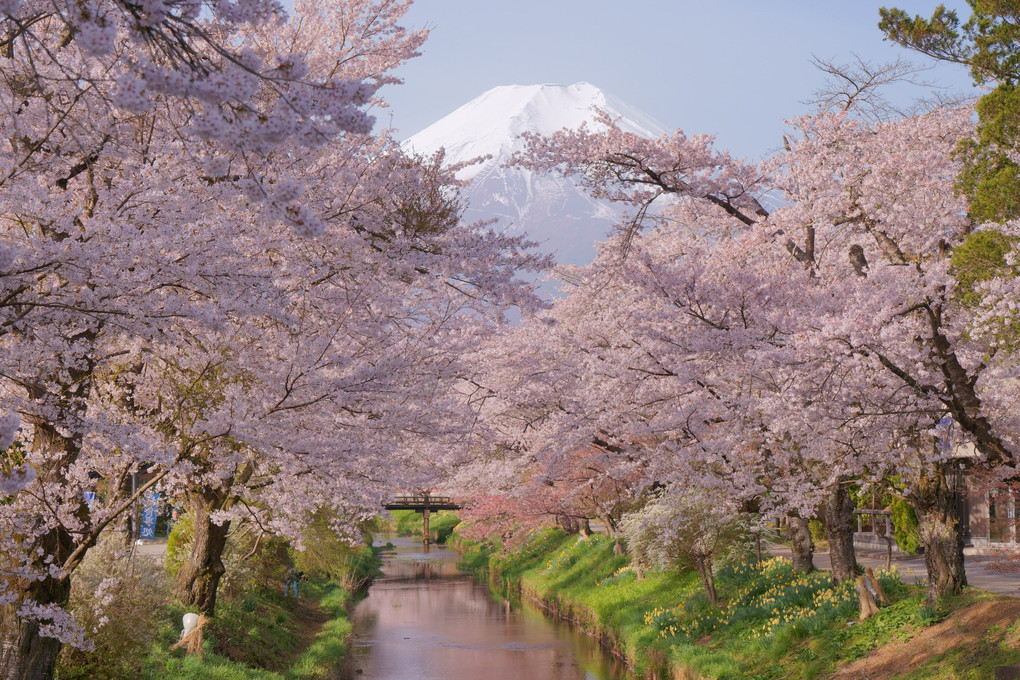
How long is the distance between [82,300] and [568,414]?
12434mm

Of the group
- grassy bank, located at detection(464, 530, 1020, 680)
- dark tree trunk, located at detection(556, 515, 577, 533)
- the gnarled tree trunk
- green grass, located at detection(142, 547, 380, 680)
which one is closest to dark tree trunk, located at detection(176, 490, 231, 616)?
green grass, located at detection(142, 547, 380, 680)

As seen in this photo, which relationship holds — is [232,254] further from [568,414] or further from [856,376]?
[568,414]

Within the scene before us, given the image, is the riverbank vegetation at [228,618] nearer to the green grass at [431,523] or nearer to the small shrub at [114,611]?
the small shrub at [114,611]

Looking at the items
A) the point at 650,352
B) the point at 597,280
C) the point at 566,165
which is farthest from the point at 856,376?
the point at 566,165

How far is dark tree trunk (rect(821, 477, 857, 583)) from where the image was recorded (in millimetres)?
16234

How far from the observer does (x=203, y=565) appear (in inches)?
675

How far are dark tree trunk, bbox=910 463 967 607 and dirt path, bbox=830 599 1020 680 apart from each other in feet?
2.34

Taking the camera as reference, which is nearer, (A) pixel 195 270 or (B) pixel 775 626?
(A) pixel 195 270

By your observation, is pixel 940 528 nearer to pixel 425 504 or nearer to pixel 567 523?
pixel 567 523

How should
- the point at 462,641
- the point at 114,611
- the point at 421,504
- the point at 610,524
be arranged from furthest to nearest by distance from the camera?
the point at 421,504 → the point at 610,524 → the point at 462,641 → the point at 114,611

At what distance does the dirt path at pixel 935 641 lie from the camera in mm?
12500

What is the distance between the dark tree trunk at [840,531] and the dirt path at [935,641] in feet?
9.06

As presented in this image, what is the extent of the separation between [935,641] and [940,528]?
1646 mm

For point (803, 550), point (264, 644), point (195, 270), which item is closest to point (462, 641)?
point (264, 644)
